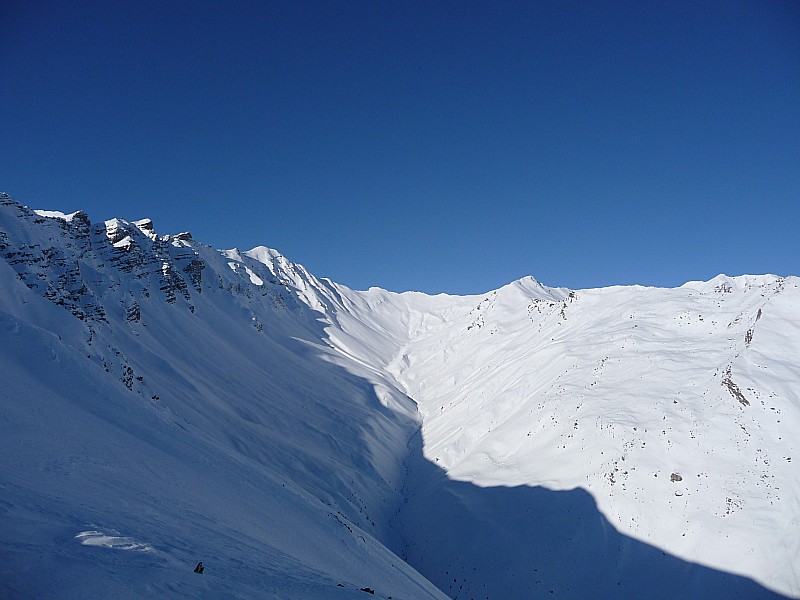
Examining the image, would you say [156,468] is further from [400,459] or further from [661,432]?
[400,459]

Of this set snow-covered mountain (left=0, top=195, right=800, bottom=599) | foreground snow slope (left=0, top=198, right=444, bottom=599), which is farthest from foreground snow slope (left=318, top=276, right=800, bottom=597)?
foreground snow slope (left=0, top=198, right=444, bottom=599)

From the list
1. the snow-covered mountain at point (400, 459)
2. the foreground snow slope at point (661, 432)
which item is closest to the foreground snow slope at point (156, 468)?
the snow-covered mountain at point (400, 459)

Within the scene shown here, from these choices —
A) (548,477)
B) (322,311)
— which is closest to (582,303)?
(548,477)

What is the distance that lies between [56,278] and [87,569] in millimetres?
51642

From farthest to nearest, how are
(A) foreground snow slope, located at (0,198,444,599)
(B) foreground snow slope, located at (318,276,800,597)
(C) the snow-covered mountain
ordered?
(B) foreground snow slope, located at (318,276,800,597) < (C) the snow-covered mountain < (A) foreground snow slope, located at (0,198,444,599)

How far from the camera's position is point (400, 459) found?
50500mm

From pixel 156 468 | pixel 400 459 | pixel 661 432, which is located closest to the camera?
pixel 156 468

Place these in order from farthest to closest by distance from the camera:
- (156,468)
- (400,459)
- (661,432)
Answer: (400,459) < (661,432) < (156,468)

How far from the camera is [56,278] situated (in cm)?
→ 4616

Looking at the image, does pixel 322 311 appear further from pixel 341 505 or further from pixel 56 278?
pixel 341 505

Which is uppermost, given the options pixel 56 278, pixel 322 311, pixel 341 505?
pixel 322 311

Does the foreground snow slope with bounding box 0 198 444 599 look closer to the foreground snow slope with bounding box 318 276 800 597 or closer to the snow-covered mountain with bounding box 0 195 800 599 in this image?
the snow-covered mountain with bounding box 0 195 800 599

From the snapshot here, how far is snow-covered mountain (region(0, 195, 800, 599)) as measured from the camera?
9.55m

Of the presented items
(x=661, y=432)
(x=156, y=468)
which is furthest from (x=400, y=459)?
(x=156, y=468)
